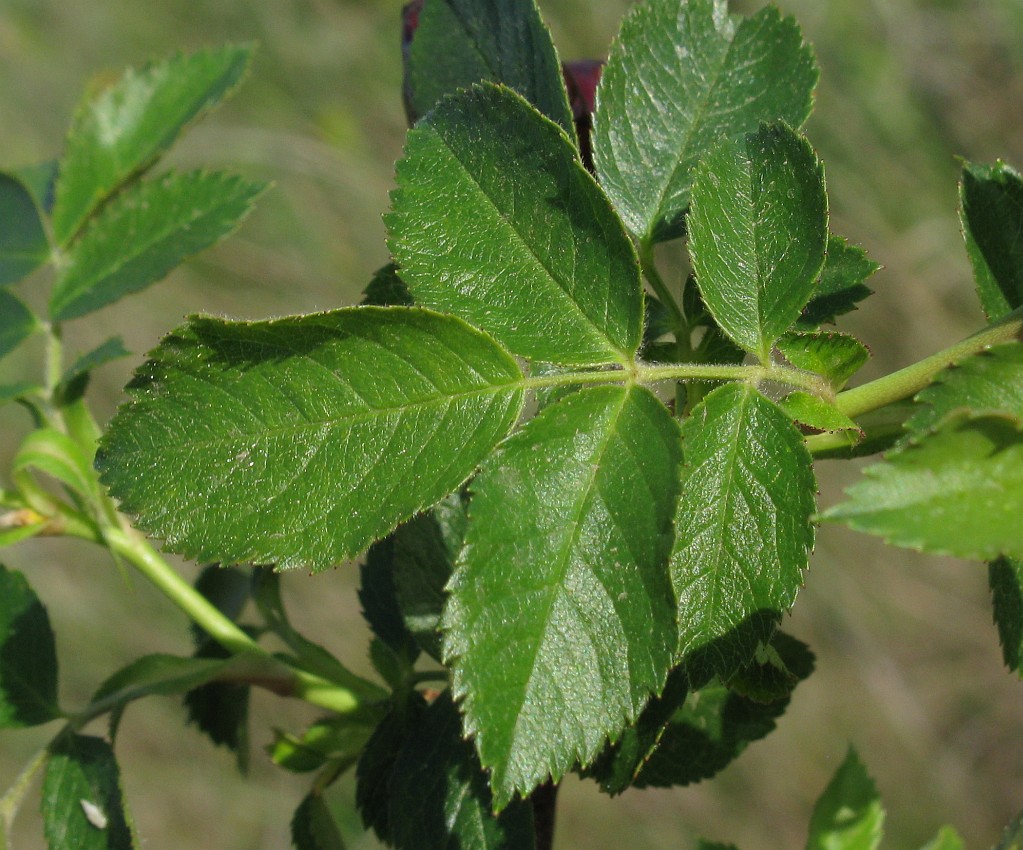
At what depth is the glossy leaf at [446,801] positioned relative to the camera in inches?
31.8

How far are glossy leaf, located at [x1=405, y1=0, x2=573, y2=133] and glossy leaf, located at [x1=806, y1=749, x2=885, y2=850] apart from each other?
1.91 ft

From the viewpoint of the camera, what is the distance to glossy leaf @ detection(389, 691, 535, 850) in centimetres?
81

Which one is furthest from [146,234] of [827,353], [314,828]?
[827,353]

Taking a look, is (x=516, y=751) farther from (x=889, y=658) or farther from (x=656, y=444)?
(x=889, y=658)

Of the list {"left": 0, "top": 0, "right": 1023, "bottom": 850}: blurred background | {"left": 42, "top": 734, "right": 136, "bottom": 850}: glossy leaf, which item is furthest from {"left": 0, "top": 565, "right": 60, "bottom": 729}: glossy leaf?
{"left": 0, "top": 0, "right": 1023, "bottom": 850}: blurred background

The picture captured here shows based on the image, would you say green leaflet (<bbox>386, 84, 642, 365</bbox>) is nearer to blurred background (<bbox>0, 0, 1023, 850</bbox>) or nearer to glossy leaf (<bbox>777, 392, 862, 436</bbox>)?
glossy leaf (<bbox>777, 392, 862, 436</bbox>)

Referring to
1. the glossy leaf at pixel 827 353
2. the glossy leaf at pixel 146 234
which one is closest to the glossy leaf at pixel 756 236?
the glossy leaf at pixel 827 353

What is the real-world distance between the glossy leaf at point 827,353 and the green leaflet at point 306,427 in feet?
0.67

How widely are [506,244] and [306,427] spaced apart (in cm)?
20

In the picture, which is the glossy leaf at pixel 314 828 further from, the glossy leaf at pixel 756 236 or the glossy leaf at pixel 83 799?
the glossy leaf at pixel 756 236

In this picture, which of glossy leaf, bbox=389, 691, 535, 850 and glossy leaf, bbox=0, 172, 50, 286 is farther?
glossy leaf, bbox=0, 172, 50, 286

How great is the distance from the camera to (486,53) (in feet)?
2.69

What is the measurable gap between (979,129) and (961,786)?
306 cm

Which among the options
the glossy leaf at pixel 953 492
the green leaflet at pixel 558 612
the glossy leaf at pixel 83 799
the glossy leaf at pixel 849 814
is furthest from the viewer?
the glossy leaf at pixel 83 799
